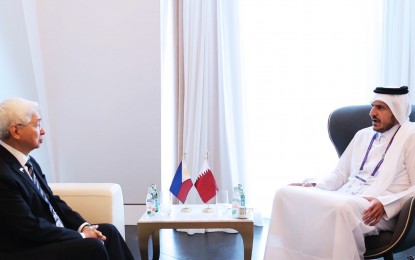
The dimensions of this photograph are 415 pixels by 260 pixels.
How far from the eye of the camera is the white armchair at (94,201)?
2.82 m

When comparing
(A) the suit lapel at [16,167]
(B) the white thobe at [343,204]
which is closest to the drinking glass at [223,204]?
(B) the white thobe at [343,204]

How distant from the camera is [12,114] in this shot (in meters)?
2.29

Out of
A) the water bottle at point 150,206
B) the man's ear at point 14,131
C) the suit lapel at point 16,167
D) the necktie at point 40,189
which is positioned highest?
the man's ear at point 14,131

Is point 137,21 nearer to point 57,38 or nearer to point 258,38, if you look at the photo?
point 57,38

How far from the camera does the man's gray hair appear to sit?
7.46 ft

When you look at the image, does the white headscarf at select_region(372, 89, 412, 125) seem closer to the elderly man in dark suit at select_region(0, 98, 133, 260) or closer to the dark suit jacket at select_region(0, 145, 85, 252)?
the elderly man in dark suit at select_region(0, 98, 133, 260)

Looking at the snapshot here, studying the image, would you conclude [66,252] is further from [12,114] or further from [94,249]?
[12,114]

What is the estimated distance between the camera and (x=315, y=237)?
271 cm

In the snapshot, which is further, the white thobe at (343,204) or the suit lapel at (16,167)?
the white thobe at (343,204)

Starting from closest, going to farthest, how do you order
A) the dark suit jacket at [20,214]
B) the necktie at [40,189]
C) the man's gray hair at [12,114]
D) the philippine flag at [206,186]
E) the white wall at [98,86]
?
1. the dark suit jacket at [20,214]
2. the man's gray hair at [12,114]
3. the necktie at [40,189]
4. the philippine flag at [206,186]
5. the white wall at [98,86]

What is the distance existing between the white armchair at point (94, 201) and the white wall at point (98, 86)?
1432mm

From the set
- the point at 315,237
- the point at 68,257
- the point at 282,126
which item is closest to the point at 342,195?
the point at 315,237

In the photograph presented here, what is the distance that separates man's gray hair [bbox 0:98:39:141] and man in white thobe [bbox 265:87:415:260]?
1543 millimetres

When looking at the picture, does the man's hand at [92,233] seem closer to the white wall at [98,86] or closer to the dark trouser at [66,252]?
the dark trouser at [66,252]
